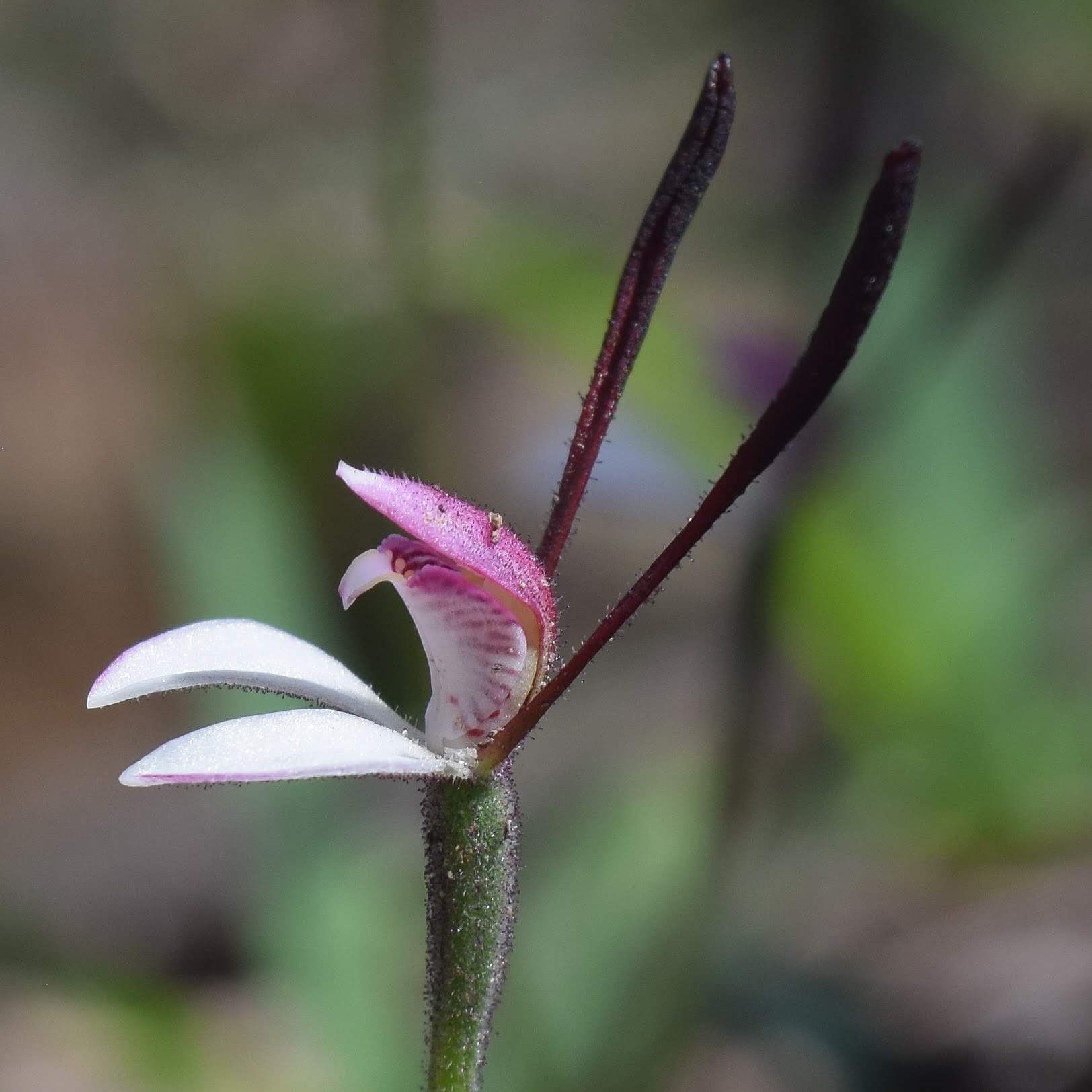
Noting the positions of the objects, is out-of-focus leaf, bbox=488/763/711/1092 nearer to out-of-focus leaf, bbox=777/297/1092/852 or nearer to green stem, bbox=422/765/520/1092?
out-of-focus leaf, bbox=777/297/1092/852

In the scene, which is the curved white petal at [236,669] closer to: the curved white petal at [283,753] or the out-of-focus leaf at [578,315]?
the curved white petal at [283,753]

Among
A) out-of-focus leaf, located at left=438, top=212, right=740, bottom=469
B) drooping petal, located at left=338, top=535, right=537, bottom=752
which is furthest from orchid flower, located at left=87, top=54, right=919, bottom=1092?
out-of-focus leaf, located at left=438, top=212, right=740, bottom=469

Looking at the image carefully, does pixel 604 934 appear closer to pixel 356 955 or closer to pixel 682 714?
pixel 356 955

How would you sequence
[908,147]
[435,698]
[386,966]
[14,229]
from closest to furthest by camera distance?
[908,147] → [435,698] → [386,966] → [14,229]

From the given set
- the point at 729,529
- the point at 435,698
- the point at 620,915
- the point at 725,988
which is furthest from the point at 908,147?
the point at 729,529

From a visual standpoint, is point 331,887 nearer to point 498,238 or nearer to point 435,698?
point 498,238

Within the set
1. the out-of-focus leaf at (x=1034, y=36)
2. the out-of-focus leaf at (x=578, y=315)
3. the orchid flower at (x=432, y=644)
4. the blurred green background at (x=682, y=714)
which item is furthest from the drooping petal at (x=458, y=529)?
the out-of-focus leaf at (x=1034, y=36)
